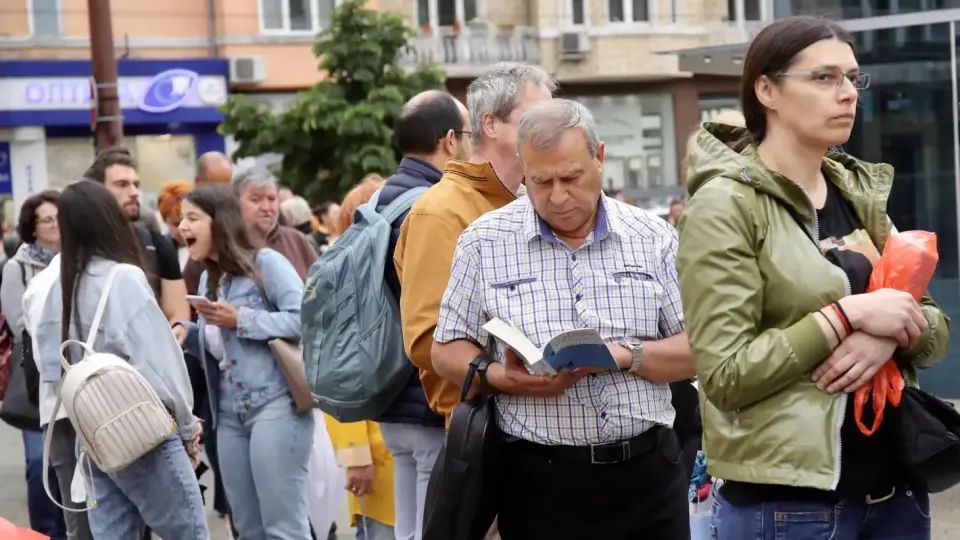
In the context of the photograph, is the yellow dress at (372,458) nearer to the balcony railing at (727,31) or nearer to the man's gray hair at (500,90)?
the man's gray hair at (500,90)

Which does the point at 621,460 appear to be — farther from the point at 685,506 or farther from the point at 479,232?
the point at 479,232

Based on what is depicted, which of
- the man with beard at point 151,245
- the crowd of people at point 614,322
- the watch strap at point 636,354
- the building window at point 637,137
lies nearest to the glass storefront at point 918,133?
the man with beard at point 151,245

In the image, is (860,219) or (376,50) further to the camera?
(376,50)

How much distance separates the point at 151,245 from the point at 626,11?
28.7 meters

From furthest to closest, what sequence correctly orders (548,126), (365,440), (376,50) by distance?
(376,50) → (365,440) → (548,126)

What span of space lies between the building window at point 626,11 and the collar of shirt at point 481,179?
102 ft

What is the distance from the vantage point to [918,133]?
11.1 metres

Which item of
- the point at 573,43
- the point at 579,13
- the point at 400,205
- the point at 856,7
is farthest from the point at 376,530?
the point at 579,13

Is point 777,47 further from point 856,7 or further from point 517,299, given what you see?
point 856,7

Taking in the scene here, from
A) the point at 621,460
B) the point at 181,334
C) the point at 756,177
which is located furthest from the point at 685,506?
the point at 181,334

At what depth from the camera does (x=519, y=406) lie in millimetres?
4023

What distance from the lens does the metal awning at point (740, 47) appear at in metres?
10.4

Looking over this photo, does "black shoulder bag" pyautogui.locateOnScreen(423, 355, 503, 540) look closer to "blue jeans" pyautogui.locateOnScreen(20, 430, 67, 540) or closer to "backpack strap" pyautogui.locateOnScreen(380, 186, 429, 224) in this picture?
"backpack strap" pyautogui.locateOnScreen(380, 186, 429, 224)

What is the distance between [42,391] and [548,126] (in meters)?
3.23
